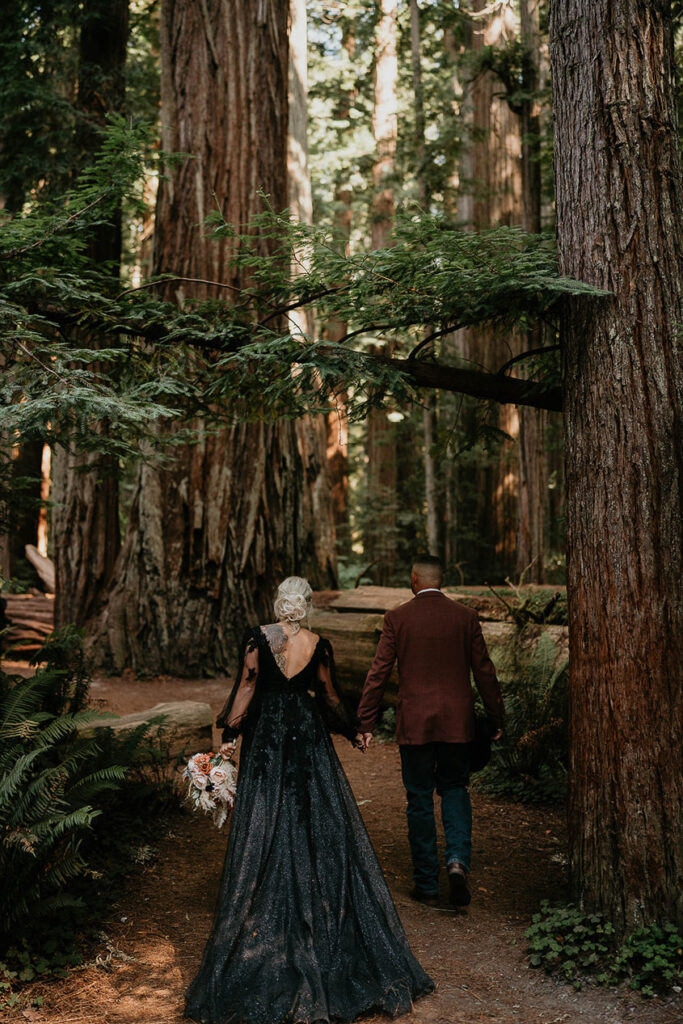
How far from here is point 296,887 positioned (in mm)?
4508

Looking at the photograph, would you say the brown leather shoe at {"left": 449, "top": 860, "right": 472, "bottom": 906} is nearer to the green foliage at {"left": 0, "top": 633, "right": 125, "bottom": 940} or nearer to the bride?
the bride

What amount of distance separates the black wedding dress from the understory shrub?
841 millimetres

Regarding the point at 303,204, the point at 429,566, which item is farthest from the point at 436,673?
the point at 303,204

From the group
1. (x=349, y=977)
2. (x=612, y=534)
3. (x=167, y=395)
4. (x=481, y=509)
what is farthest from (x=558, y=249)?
(x=481, y=509)

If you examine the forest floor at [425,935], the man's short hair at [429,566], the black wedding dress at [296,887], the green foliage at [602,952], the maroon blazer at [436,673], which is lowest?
the forest floor at [425,935]

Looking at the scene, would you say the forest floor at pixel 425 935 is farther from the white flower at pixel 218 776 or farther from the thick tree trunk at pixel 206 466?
the thick tree trunk at pixel 206 466

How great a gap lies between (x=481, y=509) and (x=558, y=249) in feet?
40.5

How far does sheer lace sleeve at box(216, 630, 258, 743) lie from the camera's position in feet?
16.0

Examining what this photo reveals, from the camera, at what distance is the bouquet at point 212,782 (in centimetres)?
482

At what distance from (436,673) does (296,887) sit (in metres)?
1.80

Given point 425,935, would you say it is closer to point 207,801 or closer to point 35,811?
point 207,801

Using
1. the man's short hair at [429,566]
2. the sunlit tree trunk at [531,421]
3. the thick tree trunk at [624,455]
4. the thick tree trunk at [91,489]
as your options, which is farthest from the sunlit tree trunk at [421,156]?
the thick tree trunk at [624,455]

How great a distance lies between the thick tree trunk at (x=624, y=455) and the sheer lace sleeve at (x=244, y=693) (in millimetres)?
1864

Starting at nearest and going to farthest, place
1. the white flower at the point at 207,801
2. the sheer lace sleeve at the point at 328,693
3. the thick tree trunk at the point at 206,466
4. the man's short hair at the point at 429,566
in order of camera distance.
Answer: the white flower at the point at 207,801 → the sheer lace sleeve at the point at 328,693 → the man's short hair at the point at 429,566 → the thick tree trunk at the point at 206,466
